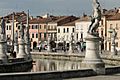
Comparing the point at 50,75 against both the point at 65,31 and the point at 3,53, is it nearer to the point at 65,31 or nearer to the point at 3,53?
the point at 3,53

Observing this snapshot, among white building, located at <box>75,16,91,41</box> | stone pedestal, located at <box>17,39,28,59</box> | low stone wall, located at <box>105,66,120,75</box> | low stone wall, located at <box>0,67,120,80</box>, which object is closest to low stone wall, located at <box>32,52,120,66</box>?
stone pedestal, located at <box>17,39,28,59</box>

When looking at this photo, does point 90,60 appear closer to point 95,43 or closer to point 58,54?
point 95,43

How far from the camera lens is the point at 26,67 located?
139 ft

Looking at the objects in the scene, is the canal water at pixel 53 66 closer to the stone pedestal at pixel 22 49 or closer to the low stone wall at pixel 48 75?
the stone pedestal at pixel 22 49

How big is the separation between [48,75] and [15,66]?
17.4 metres

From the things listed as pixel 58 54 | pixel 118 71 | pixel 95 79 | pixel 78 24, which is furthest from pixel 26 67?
Answer: pixel 78 24

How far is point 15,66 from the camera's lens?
38875 millimetres

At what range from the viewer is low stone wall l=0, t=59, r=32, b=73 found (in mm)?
35781

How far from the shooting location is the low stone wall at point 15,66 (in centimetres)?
3578

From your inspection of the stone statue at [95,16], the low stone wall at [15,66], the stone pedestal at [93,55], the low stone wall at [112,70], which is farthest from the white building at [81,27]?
the stone pedestal at [93,55]

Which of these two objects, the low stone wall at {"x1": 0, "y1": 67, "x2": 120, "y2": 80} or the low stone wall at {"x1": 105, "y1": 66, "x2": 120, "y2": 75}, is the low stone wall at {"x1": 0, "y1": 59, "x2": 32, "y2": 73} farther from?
the low stone wall at {"x1": 0, "y1": 67, "x2": 120, "y2": 80}

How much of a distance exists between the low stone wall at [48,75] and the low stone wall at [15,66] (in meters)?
12.5

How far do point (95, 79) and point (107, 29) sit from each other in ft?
266

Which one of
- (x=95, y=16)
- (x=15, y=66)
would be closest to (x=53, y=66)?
(x=15, y=66)
